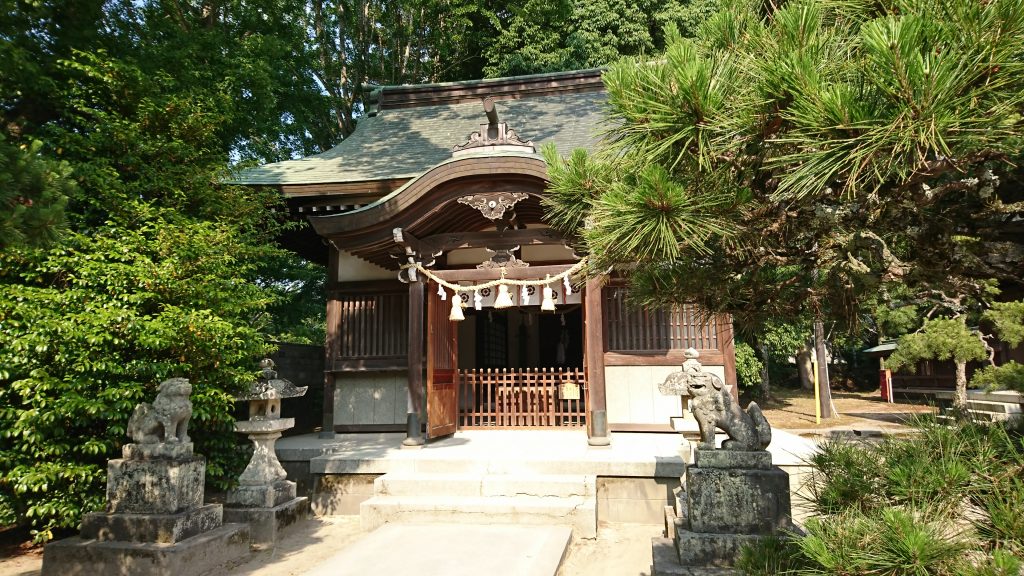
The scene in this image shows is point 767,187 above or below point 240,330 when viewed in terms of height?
above

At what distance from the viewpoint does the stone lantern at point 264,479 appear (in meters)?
5.38

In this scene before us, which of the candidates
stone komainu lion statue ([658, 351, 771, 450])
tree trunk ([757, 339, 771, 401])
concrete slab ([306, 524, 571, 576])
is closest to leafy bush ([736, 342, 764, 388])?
tree trunk ([757, 339, 771, 401])

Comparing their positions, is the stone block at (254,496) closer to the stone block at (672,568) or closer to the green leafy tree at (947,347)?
the stone block at (672,568)

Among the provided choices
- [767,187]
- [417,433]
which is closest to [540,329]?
[417,433]

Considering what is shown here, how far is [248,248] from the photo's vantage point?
229 inches

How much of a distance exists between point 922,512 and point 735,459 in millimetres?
1764

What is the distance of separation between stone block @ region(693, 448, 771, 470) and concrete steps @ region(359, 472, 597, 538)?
200cm

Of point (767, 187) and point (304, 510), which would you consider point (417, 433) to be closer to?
point (304, 510)

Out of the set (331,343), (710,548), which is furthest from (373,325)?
(710,548)

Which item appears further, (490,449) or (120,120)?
(490,449)

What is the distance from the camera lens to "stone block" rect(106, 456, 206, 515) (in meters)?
4.36

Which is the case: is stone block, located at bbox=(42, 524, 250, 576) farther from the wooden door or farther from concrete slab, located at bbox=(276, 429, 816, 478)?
the wooden door

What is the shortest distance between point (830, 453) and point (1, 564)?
21.8ft

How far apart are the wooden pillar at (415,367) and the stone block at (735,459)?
4309 millimetres
